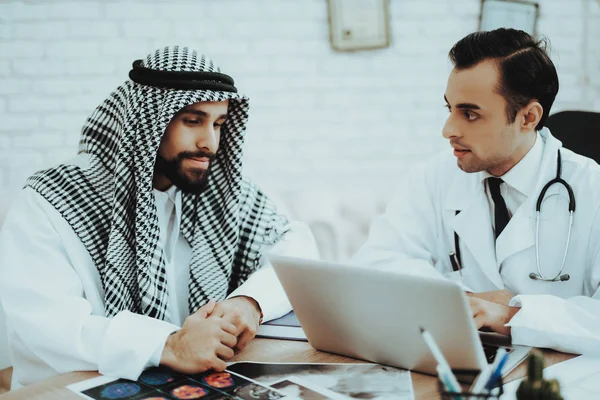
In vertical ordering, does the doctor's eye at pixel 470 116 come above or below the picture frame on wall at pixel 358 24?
below

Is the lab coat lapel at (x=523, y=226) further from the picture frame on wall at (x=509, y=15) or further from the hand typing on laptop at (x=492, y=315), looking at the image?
the picture frame on wall at (x=509, y=15)

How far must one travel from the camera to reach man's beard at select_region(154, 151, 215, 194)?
1.73 m

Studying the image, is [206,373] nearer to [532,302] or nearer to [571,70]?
[532,302]

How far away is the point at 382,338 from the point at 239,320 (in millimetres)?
350

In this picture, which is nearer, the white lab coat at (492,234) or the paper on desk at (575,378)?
the paper on desk at (575,378)

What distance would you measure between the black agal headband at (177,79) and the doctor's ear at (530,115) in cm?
83

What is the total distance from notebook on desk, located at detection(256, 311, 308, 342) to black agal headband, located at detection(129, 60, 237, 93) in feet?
2.08

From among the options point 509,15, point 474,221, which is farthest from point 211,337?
point 509,15

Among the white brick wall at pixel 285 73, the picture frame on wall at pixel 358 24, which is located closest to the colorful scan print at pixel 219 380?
the white brick wall at pixel 285 73

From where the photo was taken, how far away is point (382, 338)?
1175 mm

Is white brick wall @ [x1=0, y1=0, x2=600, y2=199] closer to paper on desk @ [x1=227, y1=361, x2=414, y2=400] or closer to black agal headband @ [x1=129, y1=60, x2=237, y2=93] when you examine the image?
black agal headband @ [x1=129, y1=60, x2=237, y2=93]

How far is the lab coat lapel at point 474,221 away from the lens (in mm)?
1754

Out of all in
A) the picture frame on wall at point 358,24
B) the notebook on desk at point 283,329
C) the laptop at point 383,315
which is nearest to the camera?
the laptop at point 383,315

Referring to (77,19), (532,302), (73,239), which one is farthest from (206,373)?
(77,19)
